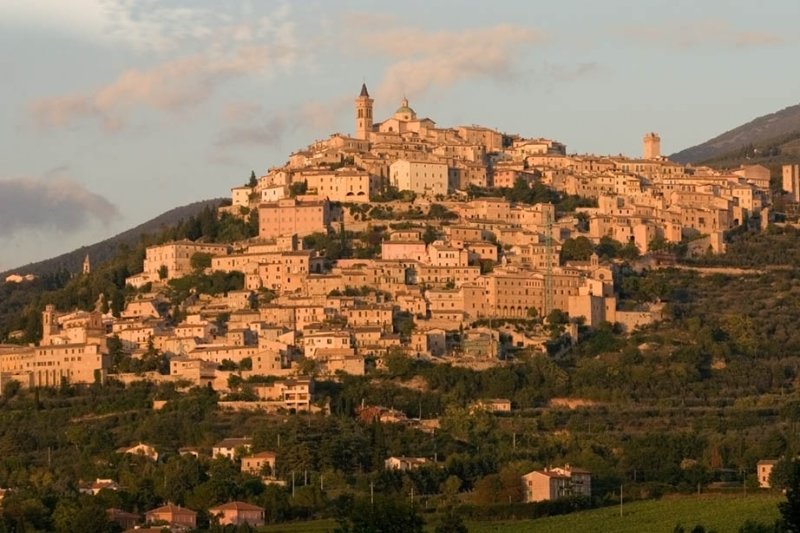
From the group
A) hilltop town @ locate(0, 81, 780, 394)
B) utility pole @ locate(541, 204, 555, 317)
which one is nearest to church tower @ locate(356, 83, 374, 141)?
hilltop town @ locate(0, 81, 780, 394)

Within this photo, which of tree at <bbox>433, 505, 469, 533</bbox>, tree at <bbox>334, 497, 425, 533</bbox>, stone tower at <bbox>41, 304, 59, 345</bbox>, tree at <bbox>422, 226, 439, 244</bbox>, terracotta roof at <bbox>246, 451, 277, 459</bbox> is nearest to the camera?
tree at <bbox>334, 497, 425, 533</bbox>

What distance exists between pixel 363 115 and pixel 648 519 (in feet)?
118

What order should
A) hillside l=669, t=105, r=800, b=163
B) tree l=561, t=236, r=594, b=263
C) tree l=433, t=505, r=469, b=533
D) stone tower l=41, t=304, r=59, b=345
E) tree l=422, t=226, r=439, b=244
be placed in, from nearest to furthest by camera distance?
tree l=433, t=505, r=469, b=533 < stone tower l=41, t=304, r=59, b=345 < tree l=422, t=226, r=439, b=244 < tree l=561, t=236, r=594, b=263 < hillside l=669, t=105, r=800, b=163

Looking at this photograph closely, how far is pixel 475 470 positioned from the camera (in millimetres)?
55531

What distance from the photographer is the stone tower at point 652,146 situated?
291 ft

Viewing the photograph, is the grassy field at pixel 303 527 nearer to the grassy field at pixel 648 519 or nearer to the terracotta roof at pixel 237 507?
the grassy field at pixel 648 519

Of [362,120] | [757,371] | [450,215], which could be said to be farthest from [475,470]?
[362,120]

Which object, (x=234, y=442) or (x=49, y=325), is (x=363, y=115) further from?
(x=234, y=442)

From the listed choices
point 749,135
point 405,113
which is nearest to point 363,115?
point 405,113

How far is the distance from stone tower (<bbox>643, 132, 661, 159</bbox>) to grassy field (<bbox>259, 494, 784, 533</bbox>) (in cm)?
3686

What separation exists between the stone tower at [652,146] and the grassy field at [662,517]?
3665 cm

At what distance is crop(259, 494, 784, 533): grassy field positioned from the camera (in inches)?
1932

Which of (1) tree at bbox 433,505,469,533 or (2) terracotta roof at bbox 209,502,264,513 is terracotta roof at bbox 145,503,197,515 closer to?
(2) terracotta roof at bbox 209,502,264,513

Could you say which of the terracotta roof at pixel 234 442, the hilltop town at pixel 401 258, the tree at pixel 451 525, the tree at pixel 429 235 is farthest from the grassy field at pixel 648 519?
the tree at pixel 429 235
